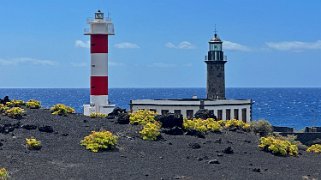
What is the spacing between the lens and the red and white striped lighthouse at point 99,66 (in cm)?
5228

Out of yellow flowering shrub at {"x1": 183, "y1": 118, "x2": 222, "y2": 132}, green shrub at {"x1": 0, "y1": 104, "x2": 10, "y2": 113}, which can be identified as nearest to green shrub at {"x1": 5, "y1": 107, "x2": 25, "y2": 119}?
green shrub at {"x1": 0, "y1": 104, "x2": 10, "y2": 113}

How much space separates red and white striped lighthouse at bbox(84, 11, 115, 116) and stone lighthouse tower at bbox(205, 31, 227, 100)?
1879cm

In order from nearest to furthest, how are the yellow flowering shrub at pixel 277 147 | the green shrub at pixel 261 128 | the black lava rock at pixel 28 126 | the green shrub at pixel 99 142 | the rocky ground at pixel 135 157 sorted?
the rocky ground at pixel 135 157, the green shrub at pixel 99 142, the yellow flowering shrub at pixel 277 147, the black lava rock at pixel 28 126, the green shrub at pixel 261 128

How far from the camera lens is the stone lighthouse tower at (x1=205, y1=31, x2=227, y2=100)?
70.1 metres

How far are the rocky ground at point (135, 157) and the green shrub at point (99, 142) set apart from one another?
291 millimetres

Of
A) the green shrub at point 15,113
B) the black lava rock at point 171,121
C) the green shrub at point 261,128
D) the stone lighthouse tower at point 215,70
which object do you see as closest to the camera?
the black lava rock at point 171,121

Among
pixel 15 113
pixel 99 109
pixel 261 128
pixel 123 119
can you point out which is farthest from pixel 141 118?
pixel 99 109

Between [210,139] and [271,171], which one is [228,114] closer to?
[210,139]

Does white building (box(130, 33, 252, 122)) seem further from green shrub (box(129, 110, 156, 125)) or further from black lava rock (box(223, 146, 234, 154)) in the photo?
black lava rock (box(223, 146, 234, 154))

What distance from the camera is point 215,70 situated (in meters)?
70.9

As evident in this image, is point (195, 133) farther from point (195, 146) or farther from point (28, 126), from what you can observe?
point (28, 126)

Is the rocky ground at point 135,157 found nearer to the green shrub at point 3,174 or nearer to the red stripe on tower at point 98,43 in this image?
the green shrub at point 3,174

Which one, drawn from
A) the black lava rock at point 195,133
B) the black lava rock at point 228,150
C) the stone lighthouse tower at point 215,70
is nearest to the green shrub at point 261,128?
the black lava rock at point 195,133

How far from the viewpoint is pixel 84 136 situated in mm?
32156
